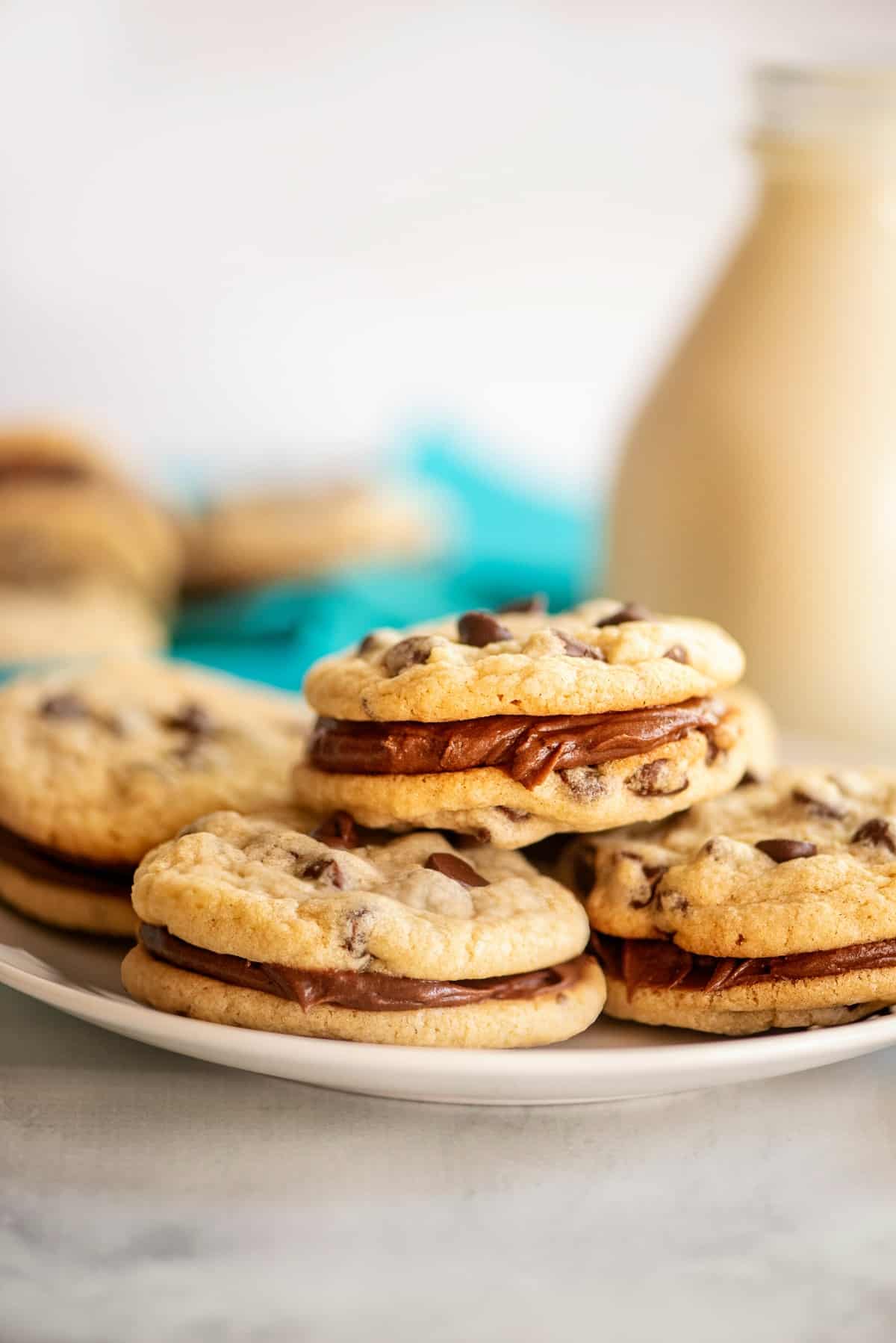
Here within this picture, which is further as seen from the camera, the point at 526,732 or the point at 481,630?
the point at 481,630

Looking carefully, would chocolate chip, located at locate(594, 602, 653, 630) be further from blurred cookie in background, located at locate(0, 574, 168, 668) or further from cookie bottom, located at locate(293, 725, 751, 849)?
blurred cookie in background, located at locate(0, 574, 168, 668)

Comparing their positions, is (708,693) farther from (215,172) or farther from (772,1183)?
(215,172)

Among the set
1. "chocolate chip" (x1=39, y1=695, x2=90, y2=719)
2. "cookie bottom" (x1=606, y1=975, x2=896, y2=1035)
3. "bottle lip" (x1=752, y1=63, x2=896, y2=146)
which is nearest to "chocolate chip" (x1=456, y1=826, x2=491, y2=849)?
"cookie bottom" (x1=606, y1=975, x2=896, y2=1035)

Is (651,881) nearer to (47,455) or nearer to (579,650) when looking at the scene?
(579,650)

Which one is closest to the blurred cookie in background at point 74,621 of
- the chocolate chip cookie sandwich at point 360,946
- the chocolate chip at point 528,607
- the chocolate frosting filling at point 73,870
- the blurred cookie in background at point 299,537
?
the blurred cookie in background at point 299,537

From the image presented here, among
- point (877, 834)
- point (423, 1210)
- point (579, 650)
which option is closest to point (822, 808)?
point (877, 834)

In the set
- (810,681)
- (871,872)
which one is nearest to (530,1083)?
(871,872)
